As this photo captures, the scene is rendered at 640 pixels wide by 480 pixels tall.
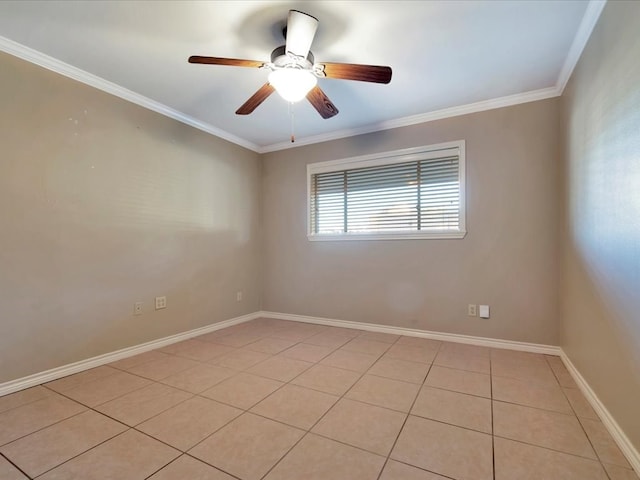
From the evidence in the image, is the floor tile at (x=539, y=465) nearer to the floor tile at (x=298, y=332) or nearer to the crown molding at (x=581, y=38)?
the floor tile at (x=298, y=332)

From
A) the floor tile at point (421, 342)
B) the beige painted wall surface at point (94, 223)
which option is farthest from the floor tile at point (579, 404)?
the beige painted wall surface at point (94, 223)

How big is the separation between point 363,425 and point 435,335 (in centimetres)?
184

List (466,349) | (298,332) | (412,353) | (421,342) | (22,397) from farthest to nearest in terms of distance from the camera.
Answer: (298,332)
(421,342)
(466,349)
(412,353)
(22,397)

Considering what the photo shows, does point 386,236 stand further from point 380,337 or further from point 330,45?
point 330,45

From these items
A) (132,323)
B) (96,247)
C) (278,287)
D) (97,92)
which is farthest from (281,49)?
(278,287)

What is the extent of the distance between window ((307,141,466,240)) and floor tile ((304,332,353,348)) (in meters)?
1.16

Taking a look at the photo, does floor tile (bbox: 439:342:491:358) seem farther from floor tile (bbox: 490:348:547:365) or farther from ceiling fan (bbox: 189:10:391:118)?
ceiling fan (bbox: 189:10:391:118)

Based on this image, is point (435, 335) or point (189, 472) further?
point (435, 335)

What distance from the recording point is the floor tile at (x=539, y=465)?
130cm

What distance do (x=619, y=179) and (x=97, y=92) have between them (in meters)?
3.67

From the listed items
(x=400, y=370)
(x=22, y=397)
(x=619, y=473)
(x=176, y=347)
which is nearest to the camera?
(x=619, y=473)

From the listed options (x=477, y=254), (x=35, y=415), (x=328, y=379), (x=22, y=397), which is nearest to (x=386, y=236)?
(x=477, y=254)

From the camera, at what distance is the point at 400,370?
242cm

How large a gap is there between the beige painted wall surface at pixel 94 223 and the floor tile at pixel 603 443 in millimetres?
3327
